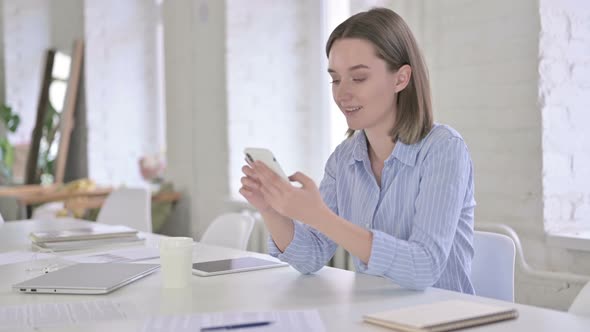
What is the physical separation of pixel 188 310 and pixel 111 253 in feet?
Result: 2.65

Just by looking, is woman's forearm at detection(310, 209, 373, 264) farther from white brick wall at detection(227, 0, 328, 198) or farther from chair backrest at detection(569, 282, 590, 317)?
white brick wall at detection(227, 0, 328, 198)

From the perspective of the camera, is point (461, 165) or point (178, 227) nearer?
point (461, 165)

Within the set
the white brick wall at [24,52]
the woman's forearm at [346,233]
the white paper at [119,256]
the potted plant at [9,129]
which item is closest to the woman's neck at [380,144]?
the woman's forearm at [346,233]

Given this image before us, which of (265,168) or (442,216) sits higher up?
→ (265,168)

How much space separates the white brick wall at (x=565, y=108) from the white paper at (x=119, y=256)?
1.20 metres

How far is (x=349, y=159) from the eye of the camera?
183 centimetres

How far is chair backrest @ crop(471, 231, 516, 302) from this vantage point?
5.55ft

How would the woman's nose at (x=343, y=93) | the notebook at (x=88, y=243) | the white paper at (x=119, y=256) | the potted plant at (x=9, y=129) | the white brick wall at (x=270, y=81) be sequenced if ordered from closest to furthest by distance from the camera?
the woman's nose at (x=343, y=93) → the white paper at (x=119, y=256) → the notebook at (x=88, y=243) → the white brick wall at (x=270, y=81) → the potted plant at (x=9, y=129)

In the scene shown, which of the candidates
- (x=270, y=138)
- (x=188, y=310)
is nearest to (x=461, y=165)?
(x=188, y=310)

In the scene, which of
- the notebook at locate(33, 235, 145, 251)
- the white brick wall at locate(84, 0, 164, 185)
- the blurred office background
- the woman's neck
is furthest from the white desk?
the white brick wall at locate(84, 0, 164, 185)

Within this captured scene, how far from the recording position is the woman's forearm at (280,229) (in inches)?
66.2

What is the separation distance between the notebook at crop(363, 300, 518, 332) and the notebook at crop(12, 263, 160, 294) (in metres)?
0.61

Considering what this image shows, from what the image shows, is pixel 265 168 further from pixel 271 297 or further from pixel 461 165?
pixel 461 165

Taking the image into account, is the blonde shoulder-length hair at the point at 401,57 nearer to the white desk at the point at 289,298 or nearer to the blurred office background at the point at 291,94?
the white desk at the point at 289,298
